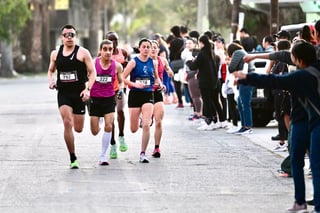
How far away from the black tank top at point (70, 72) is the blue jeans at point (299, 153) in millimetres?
4294

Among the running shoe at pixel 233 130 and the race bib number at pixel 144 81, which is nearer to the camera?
the race bib number at pixel 144 81

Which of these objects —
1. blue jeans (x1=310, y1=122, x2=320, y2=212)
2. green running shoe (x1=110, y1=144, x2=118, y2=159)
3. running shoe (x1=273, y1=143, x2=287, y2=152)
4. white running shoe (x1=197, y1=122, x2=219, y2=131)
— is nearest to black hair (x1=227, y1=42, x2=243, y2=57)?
white running shoe (x1=197, y1=122, x2=219, y2=131)

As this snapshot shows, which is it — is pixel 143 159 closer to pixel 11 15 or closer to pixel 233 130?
pixel 233 130

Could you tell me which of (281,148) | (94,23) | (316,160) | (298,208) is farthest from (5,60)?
(316,160)

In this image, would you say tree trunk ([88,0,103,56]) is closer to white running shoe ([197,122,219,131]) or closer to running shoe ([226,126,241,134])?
white running shoe ([197,122,219,131])

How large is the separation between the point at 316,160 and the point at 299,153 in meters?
0.39

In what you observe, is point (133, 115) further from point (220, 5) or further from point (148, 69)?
point (220, 5)

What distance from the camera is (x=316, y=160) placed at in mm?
10031

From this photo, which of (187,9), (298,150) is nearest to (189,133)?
(298,150)

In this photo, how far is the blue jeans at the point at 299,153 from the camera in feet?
34.0

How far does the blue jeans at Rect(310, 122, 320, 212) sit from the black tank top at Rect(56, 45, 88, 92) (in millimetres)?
4662

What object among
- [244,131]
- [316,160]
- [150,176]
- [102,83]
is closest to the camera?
[316,160]

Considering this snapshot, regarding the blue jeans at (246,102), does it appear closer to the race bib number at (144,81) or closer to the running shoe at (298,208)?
the race bib number at (144,81)

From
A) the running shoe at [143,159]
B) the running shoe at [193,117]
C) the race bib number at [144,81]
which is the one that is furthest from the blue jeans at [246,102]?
the running shoe at [143,159]
